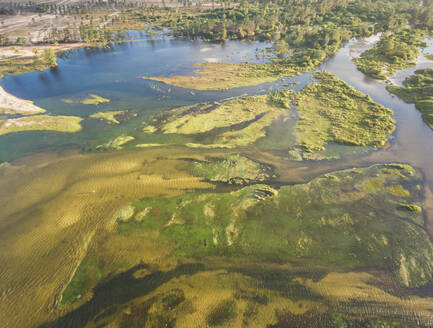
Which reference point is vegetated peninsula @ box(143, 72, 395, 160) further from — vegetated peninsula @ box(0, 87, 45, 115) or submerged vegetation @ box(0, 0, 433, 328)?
vegetated peninsula @ box(0, 87, 45, 115)

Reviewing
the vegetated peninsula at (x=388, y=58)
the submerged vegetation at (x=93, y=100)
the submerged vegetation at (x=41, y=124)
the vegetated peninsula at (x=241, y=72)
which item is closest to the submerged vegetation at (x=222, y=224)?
the submerged vegetation at (x=41, y=124)

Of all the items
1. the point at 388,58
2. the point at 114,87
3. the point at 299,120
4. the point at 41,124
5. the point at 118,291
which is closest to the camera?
the point at 118,291

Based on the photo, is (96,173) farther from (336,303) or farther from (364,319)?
(364,319)

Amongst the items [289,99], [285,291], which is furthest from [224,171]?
[289,99]

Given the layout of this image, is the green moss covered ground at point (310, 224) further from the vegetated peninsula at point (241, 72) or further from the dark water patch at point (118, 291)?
the vegetated peninsula at point (241, 72)

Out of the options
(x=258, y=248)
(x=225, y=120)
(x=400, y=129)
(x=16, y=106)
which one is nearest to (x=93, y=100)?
(x=16, y=106)

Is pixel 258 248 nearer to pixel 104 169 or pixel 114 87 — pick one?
pixel 104 169
